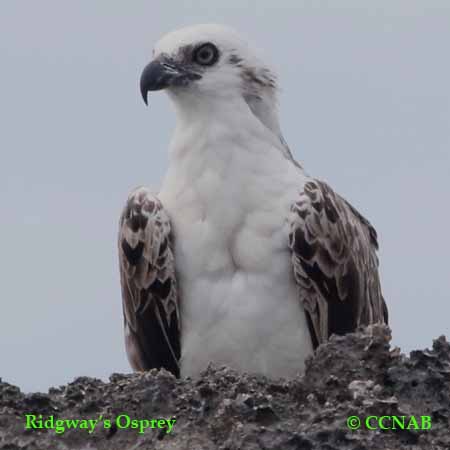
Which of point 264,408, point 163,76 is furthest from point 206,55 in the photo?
point 264,408

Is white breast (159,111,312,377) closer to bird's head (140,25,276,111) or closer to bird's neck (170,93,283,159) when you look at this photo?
bird's neck (170,93,283,159)

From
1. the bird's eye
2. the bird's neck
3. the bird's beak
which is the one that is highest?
the bird's eye

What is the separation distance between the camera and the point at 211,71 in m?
11.5

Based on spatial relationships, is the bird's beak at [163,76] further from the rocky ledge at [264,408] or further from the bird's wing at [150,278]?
the rocky ledge at [264,408]

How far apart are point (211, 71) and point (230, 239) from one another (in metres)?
1.53

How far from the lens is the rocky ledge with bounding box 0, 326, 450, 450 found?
6.93m

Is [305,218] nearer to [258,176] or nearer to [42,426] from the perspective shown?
[258,176]

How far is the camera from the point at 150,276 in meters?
11.2

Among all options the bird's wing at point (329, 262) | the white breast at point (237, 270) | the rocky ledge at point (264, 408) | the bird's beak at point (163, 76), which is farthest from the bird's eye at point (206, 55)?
the rocky ledge at point (264, 408)

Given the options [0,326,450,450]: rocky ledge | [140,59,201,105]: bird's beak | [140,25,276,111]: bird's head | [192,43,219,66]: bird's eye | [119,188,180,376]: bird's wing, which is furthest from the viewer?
[192,43,219,66]: bird's eye

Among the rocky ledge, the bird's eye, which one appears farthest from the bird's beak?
the rocky ledge

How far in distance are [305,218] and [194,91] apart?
151 centimetres

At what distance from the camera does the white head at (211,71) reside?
11.5 metres

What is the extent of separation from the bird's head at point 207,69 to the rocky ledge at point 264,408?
3978 mm
